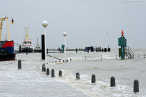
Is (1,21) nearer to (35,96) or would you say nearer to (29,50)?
(35,96)

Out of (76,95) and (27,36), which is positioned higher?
(27,36)

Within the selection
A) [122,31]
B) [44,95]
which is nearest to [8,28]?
[122,31]

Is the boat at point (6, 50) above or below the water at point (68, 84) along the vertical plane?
above

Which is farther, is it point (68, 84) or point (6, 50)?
point (6, 50)

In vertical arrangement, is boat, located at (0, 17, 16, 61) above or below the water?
above

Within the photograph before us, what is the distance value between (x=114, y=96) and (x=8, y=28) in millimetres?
37458

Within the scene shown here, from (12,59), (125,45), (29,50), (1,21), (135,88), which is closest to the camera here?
(135,88)

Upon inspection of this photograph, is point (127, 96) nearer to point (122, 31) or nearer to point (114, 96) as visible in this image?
point (114, 96)

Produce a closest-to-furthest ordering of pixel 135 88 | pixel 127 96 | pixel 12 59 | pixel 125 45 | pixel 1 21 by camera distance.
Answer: pixel 127 96
pixel 135 88
pixel 125 45
pixel 12 59
pixel 1 21

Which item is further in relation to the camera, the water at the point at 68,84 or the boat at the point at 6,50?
the boat at the point at 6,50

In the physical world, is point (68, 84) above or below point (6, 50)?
below

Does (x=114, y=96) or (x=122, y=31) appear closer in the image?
(x=114, y=96)

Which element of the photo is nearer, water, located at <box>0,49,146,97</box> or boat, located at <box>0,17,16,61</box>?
water, located at <box>0,49,146,97</box>

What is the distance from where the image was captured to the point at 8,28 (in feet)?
143
